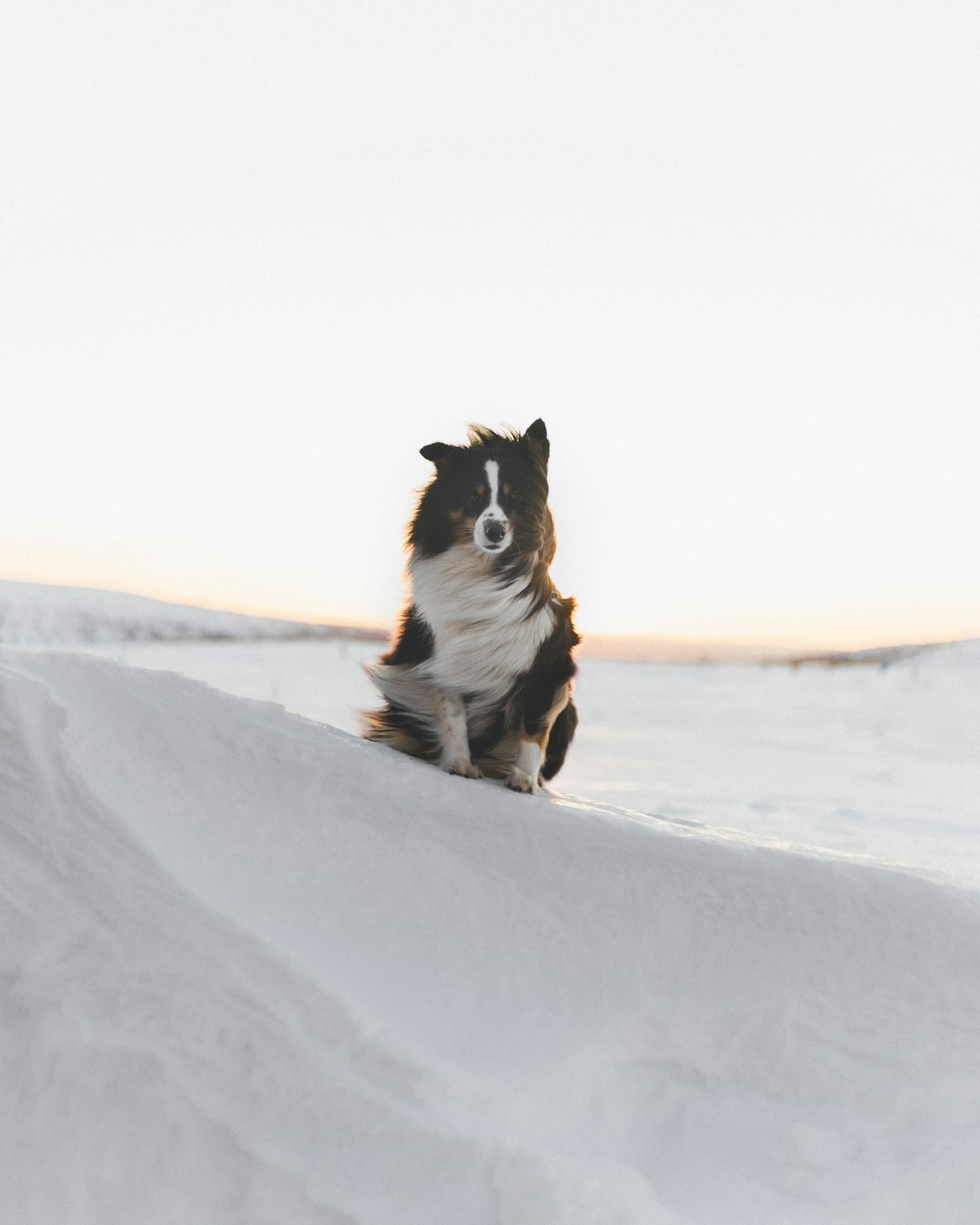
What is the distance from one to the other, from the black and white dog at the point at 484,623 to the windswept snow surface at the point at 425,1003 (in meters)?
0.60

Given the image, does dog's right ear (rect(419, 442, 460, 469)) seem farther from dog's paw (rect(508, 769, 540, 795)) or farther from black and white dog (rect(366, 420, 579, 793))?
dog's paw (rect(508, 769, 540, 795))

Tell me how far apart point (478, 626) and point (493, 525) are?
1.03ft

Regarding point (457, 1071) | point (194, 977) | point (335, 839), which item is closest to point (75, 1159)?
point (194, 977)

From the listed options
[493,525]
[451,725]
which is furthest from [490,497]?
[451,725]

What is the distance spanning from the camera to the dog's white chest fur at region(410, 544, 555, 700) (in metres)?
2.91

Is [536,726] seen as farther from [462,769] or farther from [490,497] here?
[490,497]

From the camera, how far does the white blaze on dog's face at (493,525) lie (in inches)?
114

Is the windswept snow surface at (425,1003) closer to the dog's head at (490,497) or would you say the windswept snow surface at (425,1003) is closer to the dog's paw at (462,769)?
the dog's paw at (462,769)

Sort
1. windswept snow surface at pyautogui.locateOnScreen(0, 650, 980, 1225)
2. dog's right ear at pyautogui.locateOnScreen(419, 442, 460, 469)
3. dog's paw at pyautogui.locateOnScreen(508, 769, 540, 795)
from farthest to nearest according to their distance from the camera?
dog's right ear at pyautogui.locateOnScreen(419, 442, 460, 469) < dog's paw at pyautogui.locateOnScreen(508, 769, 540, 795) < windswept snow surface at pyautogui.locateOnScreen(0, 650, 980, 1225)

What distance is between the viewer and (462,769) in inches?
113

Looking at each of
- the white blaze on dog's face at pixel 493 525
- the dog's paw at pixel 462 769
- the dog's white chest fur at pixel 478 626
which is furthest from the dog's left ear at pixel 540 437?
the dog's paw at pixel 462 769

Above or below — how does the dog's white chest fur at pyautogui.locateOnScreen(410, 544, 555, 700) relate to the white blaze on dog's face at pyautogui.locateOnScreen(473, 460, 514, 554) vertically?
below

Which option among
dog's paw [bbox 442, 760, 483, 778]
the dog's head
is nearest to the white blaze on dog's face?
the dog's head

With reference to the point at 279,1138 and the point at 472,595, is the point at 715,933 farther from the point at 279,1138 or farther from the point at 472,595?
the point at 472,595
